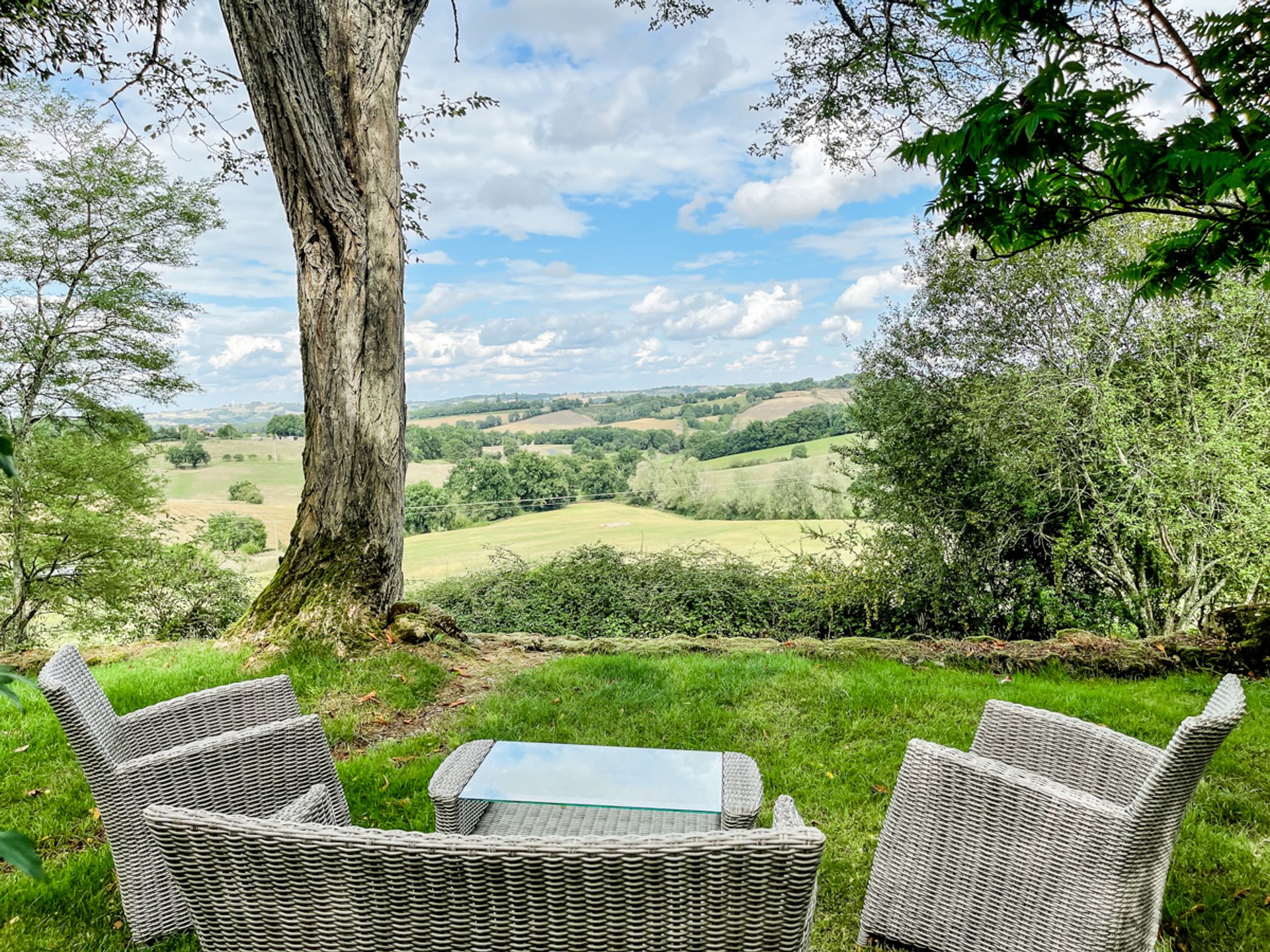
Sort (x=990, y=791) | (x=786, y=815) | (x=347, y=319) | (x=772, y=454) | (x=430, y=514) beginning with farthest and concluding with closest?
(x=430, y=514) < (x=772, y=454) < (x=347, y=319) < (x=990, y=791) < (x=786, y=815)

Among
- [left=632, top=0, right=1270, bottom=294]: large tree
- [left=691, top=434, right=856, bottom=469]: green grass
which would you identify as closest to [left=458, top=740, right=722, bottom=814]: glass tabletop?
[left=632, top=0, right=1270, bottom=294]: large tree

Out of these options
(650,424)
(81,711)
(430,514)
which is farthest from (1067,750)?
(650,424)

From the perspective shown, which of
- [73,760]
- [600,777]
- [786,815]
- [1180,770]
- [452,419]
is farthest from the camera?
[452,419]

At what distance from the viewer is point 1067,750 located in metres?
2.18

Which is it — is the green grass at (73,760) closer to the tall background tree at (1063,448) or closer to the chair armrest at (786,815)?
the chair armrest at (786,815)

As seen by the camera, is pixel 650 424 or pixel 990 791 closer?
pixel 990 791

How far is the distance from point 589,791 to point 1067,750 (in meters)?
1.47

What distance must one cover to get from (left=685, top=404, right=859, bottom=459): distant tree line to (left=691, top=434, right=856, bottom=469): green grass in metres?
0.08

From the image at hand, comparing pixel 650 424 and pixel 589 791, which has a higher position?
pixel 650 424

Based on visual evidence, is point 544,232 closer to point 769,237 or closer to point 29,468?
point 769,237

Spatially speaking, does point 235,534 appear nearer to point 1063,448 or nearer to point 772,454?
point 772,454

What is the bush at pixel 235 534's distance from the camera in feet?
29.5

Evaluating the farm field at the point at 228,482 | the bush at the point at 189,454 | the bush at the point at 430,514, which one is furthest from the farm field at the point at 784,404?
the bush at the point at 189,454

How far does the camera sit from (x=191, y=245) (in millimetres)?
8391
